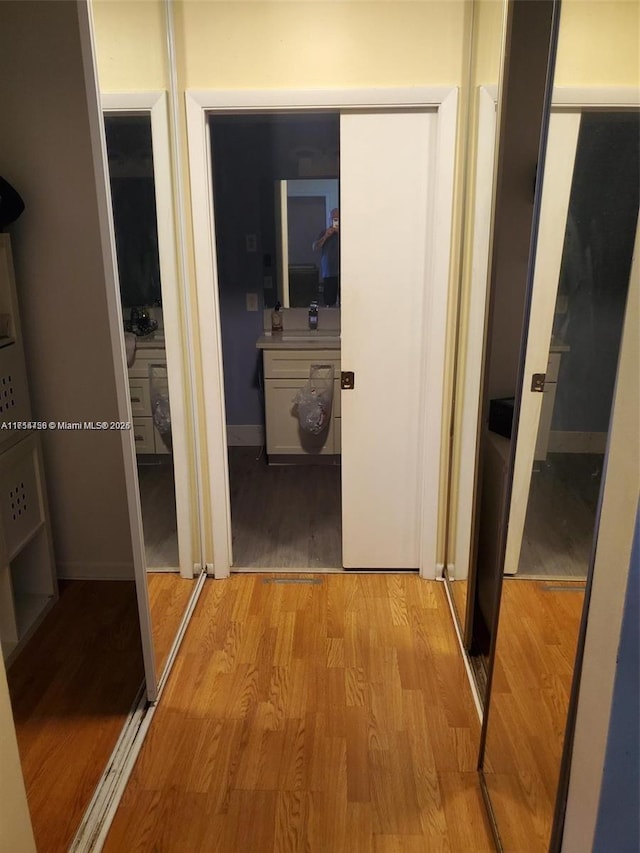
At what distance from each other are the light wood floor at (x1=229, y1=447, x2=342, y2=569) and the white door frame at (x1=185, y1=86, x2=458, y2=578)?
303mm

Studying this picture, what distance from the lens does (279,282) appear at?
4605 millimetres

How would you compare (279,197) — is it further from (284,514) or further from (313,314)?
(284,514)

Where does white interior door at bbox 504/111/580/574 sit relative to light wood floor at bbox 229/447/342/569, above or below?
above

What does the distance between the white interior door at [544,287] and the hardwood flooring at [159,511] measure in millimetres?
1240

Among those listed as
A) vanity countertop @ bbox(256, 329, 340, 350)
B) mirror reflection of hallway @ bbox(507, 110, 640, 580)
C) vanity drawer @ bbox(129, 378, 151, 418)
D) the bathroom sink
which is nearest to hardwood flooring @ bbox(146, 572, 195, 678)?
vanity drawer @ bbox(129, 378, 151, 418)

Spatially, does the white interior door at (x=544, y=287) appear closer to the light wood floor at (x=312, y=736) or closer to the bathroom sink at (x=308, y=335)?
the light wood floor at (x=312, y=736)

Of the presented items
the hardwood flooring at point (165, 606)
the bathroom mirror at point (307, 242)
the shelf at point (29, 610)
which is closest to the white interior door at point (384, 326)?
the hardwood flooring at point (165, 606)

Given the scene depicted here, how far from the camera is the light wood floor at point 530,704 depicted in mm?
1317

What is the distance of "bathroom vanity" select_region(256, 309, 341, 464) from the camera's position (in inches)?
169

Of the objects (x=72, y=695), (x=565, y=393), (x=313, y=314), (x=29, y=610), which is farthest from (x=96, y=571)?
(x=565, y=393)

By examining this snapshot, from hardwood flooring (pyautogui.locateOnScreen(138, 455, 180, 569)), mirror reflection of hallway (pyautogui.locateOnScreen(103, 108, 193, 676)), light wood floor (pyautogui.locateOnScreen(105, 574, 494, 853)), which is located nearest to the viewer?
light wood floor (pyautogui.locateOnScreen(105, 574, 494, 853))

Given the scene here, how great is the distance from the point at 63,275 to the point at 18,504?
987mm

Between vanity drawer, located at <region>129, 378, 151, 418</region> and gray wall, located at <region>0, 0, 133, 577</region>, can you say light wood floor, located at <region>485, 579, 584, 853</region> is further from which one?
gray wall, located at <region>0, 0, 133, 577</region>

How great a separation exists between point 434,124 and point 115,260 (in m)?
1.48
